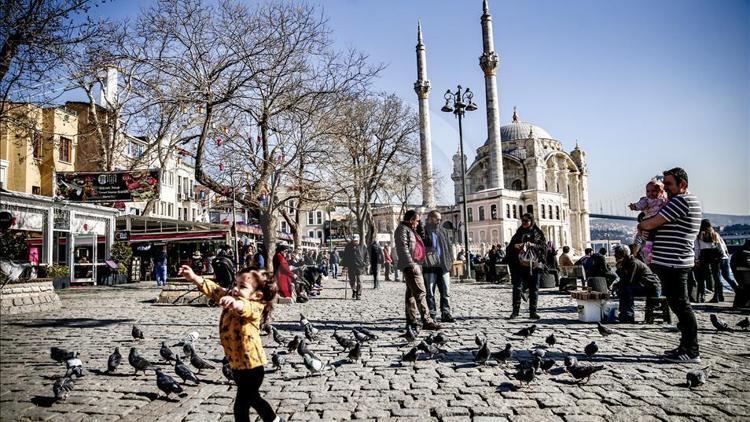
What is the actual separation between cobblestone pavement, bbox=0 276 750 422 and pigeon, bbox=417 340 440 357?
3.8 inches

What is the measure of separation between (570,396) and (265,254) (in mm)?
11348

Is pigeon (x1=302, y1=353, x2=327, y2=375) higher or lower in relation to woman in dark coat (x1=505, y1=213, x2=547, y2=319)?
lower

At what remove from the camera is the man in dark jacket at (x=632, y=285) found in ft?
26.1

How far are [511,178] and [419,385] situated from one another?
86.4 meters

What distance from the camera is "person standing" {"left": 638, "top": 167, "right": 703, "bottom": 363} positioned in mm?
5004

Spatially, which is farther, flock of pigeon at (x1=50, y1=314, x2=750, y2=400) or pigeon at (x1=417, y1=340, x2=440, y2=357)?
pigeon at (x1=417, y1=340, x2=440, y2=357)

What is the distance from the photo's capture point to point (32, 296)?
421 inches

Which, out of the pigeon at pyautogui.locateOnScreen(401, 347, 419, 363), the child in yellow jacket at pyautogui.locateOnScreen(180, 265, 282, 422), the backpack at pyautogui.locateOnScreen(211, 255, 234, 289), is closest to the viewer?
the child in yellow jacket at pyautogui.locateOnScreen(180, 265, 282, 422)

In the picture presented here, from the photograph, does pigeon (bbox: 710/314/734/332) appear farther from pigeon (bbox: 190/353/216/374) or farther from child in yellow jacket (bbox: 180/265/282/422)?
pigeon (bbox: 190/353/216/374)

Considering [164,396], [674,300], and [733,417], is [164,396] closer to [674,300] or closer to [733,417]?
[733,417]

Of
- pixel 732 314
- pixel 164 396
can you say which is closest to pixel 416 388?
pixel 164 396

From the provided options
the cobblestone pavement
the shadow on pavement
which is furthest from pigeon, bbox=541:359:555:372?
the shadow on pavement

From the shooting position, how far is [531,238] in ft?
27.6

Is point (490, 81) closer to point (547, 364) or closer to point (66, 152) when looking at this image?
point (66, 152)
